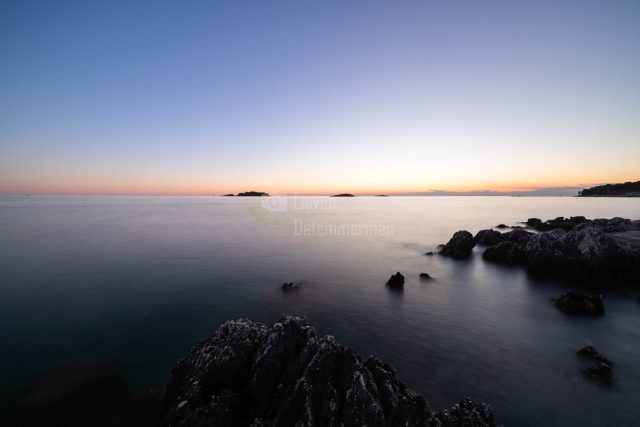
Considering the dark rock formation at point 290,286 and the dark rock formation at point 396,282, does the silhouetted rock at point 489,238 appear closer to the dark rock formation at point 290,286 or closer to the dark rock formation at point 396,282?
the dark rock formation at point 396,282

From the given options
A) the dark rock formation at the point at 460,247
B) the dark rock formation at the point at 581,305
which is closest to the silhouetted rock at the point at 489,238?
the dark rock formation at the point at 460,247

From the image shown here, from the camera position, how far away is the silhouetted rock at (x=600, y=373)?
15.8 meters

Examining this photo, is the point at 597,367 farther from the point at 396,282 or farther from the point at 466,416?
the point at 396,282

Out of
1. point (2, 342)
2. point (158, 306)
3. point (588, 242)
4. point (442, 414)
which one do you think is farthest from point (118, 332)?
point (588, 242)

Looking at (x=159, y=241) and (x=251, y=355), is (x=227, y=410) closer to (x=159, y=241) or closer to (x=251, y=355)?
(x=251, y=355)

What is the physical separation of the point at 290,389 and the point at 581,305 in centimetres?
2806

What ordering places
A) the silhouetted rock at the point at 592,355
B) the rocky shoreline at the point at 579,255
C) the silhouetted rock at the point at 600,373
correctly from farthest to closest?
the rocky shoreline at the point at 579,255, the silhouetted rock at the point at 592,355, the silhouetted rock at the point at 600,373

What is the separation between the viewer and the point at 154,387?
1488 centimetres

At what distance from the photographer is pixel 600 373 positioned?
636 inches

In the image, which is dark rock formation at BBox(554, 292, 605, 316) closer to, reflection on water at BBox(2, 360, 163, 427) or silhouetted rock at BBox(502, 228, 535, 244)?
silhouetted rock at BBox(502, 228, 535, 244)

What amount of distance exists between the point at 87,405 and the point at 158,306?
12296 mm

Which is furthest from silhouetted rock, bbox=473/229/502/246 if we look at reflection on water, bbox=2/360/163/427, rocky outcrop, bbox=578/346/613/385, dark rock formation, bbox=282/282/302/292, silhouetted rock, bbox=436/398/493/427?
reflection on water, bbox=2/360/163/427

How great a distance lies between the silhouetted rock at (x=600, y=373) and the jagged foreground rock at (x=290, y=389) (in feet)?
35.3

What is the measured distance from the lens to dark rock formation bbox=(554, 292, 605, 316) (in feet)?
79.8
